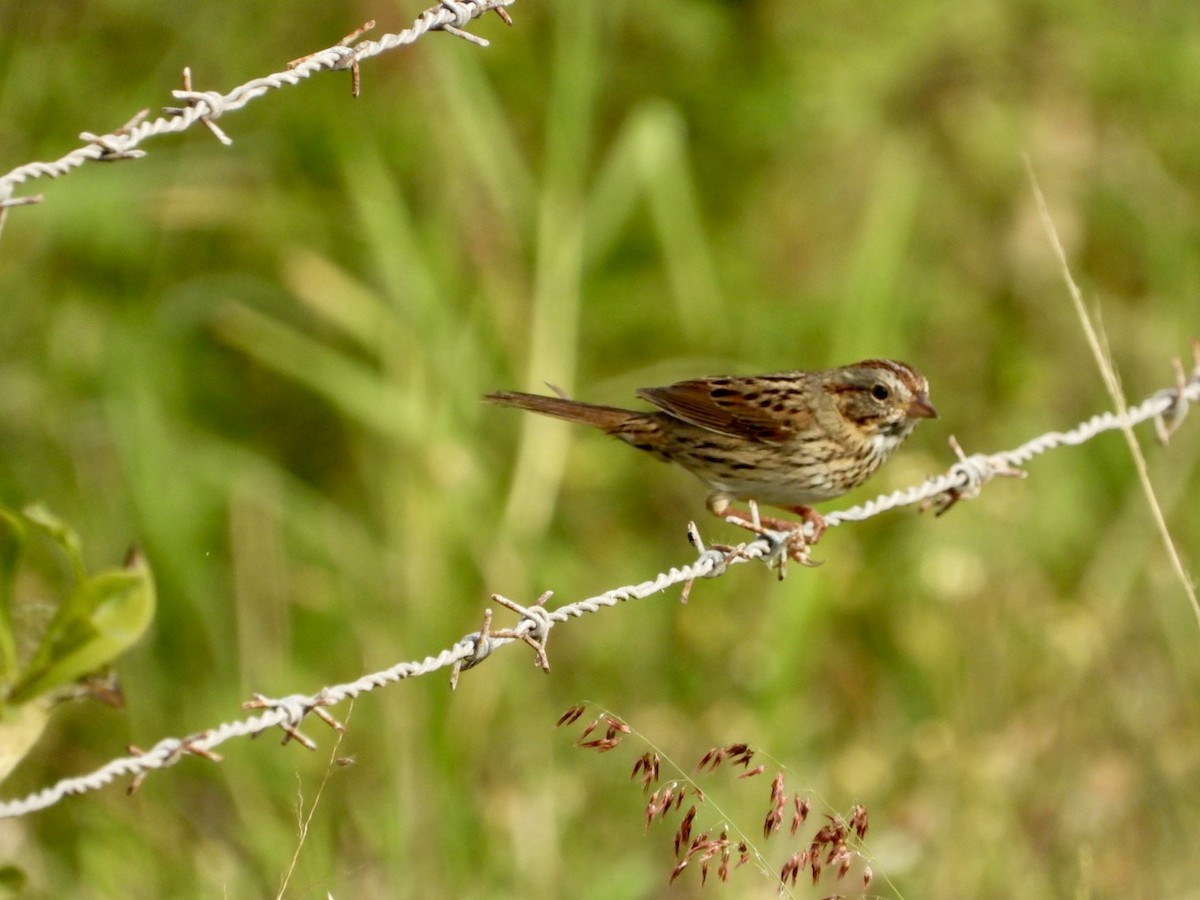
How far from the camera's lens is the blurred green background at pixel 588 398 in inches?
186

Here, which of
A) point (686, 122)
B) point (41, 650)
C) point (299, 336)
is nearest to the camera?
point (41, 650)

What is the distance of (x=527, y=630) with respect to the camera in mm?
3016

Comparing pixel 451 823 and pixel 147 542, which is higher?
pixel 147 542

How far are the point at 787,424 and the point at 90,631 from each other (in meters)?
2.24

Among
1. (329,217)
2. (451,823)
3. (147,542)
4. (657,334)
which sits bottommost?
(451,823)

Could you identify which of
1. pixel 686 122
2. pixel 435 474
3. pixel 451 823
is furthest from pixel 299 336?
pixel 451 823

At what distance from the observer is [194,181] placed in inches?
237

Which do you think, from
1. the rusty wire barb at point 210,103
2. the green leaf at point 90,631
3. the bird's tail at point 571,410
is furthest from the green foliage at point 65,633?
the bird's tail at point 571,410

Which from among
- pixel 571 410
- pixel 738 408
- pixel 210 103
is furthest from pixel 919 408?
pixel 210 103

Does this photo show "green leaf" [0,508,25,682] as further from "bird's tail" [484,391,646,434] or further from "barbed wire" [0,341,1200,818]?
"bird's tail" [484,391,646,434]

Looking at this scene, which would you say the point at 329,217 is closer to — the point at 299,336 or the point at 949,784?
the point at 299,336

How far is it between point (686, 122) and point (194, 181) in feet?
6.12

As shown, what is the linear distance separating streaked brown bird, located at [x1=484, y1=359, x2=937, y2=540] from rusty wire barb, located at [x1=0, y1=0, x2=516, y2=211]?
1519 mm

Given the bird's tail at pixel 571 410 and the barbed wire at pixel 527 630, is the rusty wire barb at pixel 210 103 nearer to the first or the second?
Result: the barbed wire at pixel 527 630
